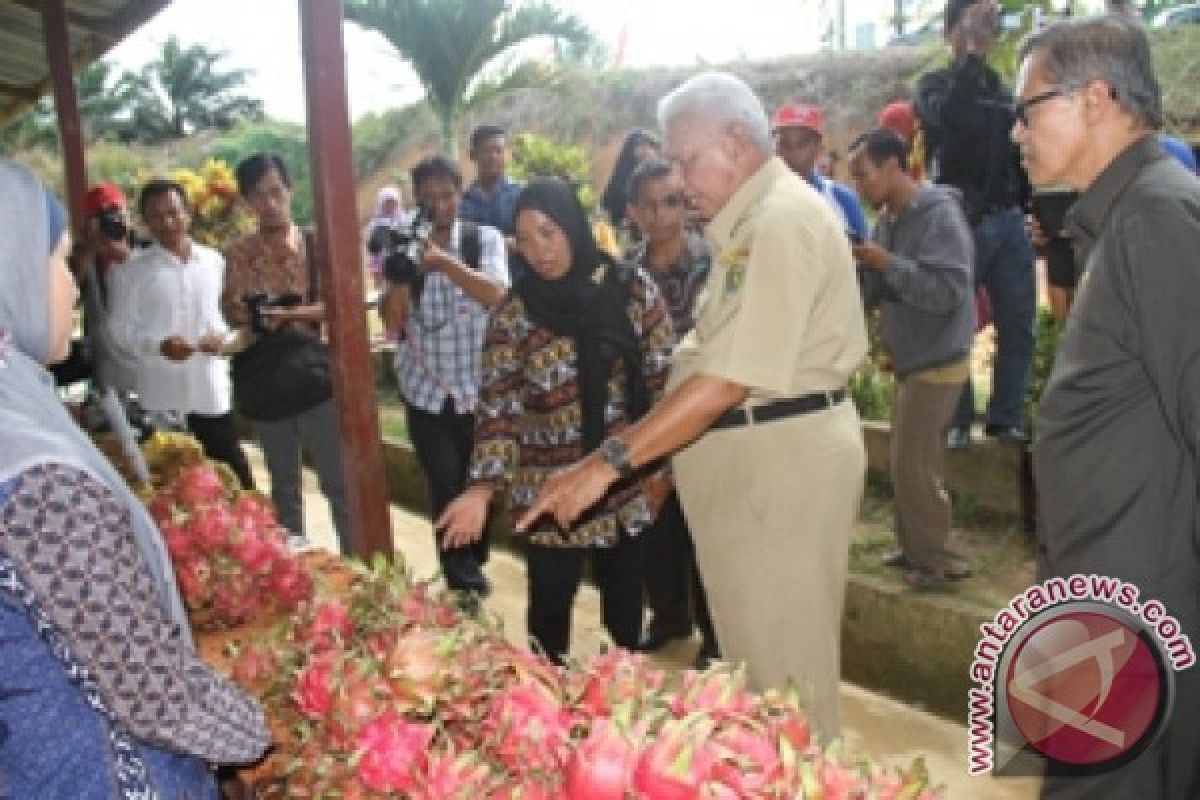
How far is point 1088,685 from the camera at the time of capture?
202cm

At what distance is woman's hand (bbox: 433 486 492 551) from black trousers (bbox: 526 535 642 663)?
707mm

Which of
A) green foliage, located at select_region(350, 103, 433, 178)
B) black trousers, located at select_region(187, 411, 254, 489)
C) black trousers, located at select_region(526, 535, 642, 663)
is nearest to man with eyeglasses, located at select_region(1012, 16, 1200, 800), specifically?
black trousers, located at select_region(526, 535, 642, 663)

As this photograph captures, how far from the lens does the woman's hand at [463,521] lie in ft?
7.48

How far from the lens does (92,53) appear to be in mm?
6777

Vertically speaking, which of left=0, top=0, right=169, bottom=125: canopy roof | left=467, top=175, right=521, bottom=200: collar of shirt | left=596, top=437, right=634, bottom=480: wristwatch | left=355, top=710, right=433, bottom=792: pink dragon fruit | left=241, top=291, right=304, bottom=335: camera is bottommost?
left=241, top=291, right=304, bottom=335: camera

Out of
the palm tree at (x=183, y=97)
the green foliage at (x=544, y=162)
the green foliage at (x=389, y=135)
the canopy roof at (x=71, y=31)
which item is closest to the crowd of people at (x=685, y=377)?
the canopy roof at (x=71, y=31)

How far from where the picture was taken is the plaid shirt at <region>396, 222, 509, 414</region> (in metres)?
4.09

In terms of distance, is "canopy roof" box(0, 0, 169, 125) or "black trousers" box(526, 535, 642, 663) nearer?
"black trousers" box(526, 535, 642, 663)

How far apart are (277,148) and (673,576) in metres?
26.9

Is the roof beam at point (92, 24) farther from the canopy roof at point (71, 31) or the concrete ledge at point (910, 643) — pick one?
the concrete ledge at point (910, 643)

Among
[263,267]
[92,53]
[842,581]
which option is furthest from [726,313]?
[92,53]

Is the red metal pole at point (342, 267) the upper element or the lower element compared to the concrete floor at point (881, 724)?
upper

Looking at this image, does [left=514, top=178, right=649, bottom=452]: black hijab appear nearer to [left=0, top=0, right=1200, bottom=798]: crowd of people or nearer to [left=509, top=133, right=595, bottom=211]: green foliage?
[left=0, top=0, right=1200, bottom=798]: crowd of people

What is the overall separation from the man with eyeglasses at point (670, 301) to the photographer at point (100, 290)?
7.95ft
